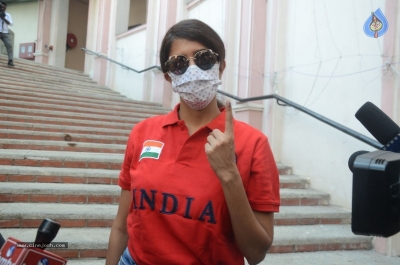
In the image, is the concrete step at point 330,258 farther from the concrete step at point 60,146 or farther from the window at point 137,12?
the window at point 137,12

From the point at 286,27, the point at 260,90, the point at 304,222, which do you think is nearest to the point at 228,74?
the point at 260,90

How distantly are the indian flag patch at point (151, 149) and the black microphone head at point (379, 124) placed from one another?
722mm

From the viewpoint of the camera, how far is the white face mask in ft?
5.29

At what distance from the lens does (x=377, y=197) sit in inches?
33.9

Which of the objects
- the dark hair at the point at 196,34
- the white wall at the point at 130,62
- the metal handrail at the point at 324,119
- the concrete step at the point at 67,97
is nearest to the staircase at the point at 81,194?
the concrete step at the point at 67,97

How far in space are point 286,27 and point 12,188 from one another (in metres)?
4.51

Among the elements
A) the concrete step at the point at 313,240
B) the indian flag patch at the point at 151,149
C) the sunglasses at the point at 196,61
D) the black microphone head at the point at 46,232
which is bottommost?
the concrete step at the point at 313,240

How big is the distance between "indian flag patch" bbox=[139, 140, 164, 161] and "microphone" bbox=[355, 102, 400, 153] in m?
0.72

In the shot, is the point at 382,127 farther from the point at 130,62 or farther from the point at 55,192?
the point at 130,62

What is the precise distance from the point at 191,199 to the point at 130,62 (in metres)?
10.9

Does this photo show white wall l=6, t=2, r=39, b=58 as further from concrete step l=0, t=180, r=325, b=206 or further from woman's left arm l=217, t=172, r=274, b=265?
woman's left arm l=217, t=172, r=274, b=265

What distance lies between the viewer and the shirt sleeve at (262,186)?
143 centimetres

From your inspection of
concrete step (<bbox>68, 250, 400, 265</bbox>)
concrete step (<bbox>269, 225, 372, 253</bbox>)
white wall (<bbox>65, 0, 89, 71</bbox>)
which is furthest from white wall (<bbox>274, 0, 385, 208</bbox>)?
white wall (<bbox>65, 0, 89, 71</bbox>)

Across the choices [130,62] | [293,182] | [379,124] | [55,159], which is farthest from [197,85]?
[130,62]
